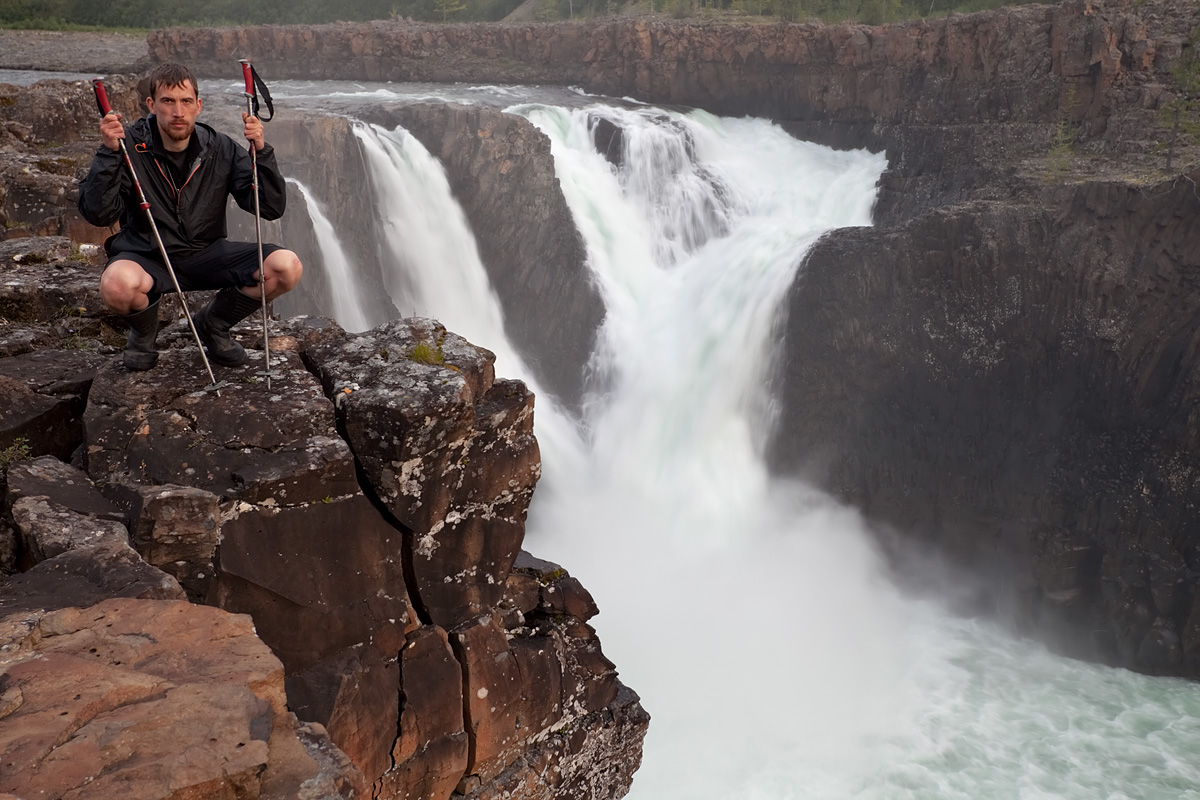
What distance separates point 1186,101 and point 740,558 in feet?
44.7

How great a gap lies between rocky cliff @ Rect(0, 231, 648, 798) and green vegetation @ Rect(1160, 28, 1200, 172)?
18.1 metres

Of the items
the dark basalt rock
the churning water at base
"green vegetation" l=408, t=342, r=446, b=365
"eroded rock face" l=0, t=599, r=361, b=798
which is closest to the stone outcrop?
"green vegetation" l=408, t=342, r=446, b=365

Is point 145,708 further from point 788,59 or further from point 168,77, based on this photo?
point 788,59

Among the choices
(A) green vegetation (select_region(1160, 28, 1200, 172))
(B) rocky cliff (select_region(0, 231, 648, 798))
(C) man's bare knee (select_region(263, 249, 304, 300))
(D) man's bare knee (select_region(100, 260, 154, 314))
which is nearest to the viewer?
(B) rocky cliff (select_region(0, 231, 648, 798))

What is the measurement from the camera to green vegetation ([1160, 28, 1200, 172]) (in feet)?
63.4

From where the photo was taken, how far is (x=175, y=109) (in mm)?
5664

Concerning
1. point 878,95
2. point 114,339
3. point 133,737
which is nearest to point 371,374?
point 114,339

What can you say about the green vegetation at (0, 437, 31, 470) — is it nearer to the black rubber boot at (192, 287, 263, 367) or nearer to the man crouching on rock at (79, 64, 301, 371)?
the man crouching on rock at (79, 64, 301, 371)

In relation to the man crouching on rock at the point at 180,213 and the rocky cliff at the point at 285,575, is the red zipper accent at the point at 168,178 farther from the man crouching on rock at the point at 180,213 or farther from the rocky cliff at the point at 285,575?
the rocky cliff at the point at 285,575

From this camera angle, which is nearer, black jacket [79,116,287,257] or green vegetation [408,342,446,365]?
black jacket [79,116,287,257]

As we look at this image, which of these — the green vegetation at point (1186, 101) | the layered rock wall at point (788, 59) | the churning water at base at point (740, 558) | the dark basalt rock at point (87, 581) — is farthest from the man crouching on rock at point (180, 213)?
the layered rock wall at point (788, 59)

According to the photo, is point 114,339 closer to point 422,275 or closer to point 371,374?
point 371,374

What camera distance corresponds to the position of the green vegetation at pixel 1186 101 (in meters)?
19.3

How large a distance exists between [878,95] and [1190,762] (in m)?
18.6
